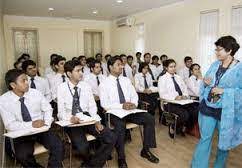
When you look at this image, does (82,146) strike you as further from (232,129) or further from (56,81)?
(56,81)

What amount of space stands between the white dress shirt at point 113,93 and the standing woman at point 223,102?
1216mm

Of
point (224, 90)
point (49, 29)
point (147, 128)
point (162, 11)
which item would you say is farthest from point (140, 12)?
point (224, 90)

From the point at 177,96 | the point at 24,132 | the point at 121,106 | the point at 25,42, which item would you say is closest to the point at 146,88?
the point at 177,96

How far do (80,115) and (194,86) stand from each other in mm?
2691

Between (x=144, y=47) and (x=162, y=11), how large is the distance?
144 cm

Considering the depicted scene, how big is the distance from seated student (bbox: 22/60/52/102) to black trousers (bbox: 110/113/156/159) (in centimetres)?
175

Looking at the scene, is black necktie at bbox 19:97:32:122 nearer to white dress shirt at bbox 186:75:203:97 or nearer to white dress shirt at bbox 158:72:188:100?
white dress shirt at bbox 158:72:188:100

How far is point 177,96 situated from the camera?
4.20 m

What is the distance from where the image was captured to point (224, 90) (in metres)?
2.43

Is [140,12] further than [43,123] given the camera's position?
Yes

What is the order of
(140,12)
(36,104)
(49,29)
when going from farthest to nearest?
(49,29) → (140,12) → (36,104)

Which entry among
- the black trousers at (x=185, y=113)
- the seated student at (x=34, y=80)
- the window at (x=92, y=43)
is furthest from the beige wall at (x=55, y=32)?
the black trousers at (x=185, y=113)

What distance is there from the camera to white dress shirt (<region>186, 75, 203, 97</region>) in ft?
15.6

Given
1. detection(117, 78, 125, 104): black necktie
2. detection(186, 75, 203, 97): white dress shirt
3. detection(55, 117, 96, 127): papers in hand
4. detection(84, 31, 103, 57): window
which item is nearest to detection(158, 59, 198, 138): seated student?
detection(186, 75, 203, 97): white dress shirt
